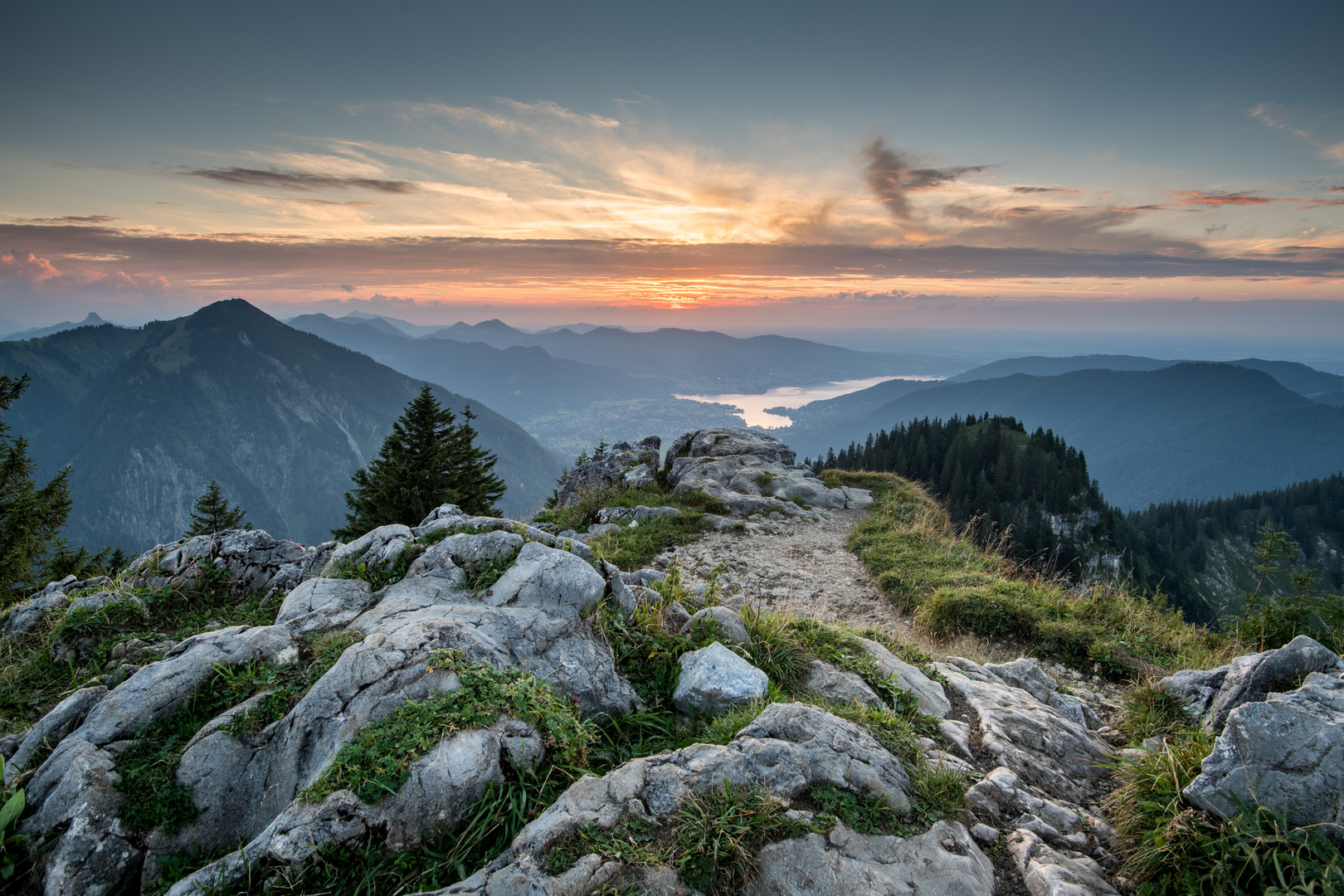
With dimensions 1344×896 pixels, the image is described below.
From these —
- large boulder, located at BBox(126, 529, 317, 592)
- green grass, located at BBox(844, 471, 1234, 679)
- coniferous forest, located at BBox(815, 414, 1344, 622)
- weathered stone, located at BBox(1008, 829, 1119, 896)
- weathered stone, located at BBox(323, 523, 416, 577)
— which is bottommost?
coniferous forest, located at BBox(815, 414, 1344, 622)

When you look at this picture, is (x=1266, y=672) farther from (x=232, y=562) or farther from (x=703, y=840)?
(x=232, y=562)

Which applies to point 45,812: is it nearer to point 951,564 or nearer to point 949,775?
point 949,775

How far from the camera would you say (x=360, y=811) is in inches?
156

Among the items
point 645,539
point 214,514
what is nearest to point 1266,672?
point 645,539

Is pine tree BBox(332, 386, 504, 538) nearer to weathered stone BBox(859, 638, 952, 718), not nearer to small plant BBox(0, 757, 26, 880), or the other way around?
weathered stone BBox(859, 638, 952, 718)

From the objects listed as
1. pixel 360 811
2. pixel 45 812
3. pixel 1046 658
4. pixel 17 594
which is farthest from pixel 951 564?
pixel 17 594

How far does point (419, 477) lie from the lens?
2620 cm

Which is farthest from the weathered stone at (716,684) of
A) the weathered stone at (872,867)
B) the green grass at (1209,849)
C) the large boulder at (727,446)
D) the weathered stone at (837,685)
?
the large boulder at (727,446)

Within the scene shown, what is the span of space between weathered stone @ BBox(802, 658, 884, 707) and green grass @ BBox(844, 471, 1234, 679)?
15.5 feet

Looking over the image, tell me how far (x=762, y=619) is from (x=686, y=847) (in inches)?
151

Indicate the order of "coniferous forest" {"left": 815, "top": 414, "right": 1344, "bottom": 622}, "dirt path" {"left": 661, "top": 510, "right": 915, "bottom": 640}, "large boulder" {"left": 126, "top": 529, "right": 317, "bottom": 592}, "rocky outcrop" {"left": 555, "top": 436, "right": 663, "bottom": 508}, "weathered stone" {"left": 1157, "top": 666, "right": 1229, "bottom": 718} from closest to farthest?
"weathered stone" {"left": 1157, "top": 666, "right": 1229, "bottom": 718} → "large boulder" {"left": 126, "top": 529, "right": 317, "bottom": 592} → "dirt path" {"left": 661, "top": 510, "right": 915, "bottom": 640} → "rocky outcrop" {"left": 555, "top": 436, "right": 663, "bottom": 508} → "coniferous forest" {"left": 815, "top": 414, "right": 1344, "bottom": 622}

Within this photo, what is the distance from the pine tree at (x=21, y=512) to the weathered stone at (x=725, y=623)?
25.5 m

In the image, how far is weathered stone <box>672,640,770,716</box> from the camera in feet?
19.0

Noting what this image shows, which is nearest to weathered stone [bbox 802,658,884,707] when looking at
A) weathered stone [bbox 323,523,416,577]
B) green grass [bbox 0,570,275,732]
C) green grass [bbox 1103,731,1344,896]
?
green grass [bbox 1103,731,1344,896]
